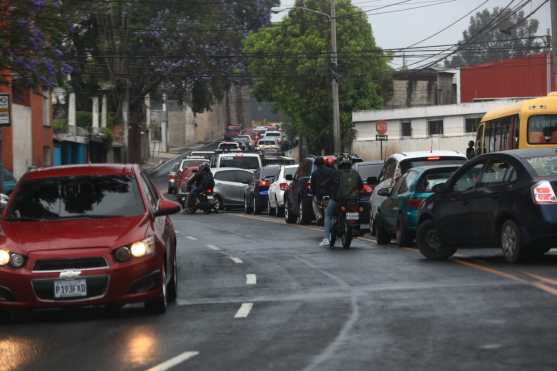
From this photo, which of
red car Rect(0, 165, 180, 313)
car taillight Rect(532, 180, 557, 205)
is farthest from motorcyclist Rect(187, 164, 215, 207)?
red car Rect(0, 165, 180, 313)

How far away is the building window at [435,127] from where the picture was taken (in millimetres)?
74938

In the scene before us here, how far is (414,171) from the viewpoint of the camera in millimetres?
21984

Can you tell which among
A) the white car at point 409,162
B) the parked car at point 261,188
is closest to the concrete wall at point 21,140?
the parked car at point 261,188

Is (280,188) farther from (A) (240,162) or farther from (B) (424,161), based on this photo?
(B) (424,161)

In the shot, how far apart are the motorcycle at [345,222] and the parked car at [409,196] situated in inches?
26.8

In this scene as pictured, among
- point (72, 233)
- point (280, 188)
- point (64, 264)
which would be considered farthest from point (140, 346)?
point (280, 188)

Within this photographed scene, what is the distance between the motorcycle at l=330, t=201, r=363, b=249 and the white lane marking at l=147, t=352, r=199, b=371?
1245 centimetres

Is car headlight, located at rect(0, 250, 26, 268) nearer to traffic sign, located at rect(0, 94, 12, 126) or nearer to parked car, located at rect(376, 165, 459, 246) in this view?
parked car, located at rect(376, 165, 459, 246)

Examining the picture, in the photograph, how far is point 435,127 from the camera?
248ft

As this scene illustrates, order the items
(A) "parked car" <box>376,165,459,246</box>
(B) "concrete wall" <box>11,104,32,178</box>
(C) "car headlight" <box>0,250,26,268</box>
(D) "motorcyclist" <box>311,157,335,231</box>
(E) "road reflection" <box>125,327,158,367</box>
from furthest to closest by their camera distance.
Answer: (B) "concrete wall" <box>11,104,32,178</box> < (D) "motorcyclist" <box>311,157,335,231</box> < (A) "parked car" <box>376,165,459,246</box> < (C) "car headlight" <box>0,250,26,268</box> < (E) "road reflection" <box>125,327,158,367</box>

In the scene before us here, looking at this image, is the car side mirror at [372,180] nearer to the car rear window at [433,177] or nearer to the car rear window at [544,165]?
the car rear window at [433,177]

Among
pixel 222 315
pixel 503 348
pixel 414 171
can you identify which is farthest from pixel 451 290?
pixel 414 171

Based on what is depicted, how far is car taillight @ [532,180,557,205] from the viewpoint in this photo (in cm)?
1567

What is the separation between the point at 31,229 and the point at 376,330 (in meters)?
4.24
